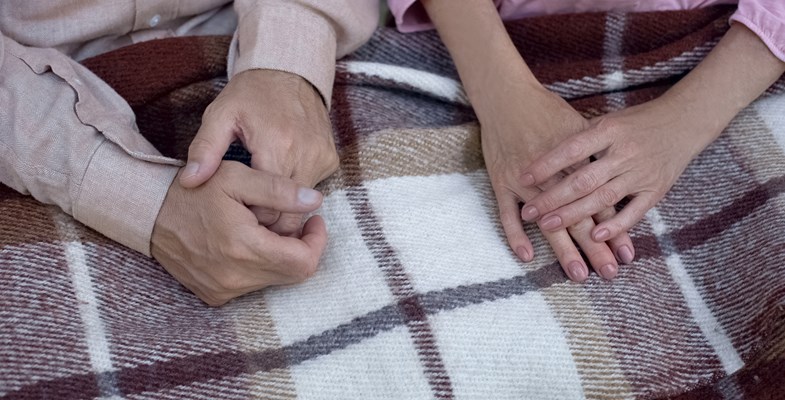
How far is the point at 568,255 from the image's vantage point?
897mm

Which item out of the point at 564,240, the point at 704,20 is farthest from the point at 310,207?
the point at 704,20

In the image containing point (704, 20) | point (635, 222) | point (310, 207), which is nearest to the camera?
point (310, 207)

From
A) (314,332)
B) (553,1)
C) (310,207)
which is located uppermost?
(553,1)

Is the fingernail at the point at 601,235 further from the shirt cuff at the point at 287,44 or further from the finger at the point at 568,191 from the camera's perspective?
the shirt cuff at the point at 287,44

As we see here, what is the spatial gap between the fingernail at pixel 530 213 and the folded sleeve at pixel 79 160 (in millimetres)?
402

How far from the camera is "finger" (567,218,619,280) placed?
2.93ft

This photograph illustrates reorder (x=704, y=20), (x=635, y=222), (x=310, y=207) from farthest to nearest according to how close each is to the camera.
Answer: (x=704, y=20)
(x=635, y=222)
(x=310, y=207)

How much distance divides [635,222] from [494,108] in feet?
0.74

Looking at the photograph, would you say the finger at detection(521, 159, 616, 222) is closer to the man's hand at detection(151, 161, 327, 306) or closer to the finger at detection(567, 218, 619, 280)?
the finger at detection(567, 218, 619, 280)

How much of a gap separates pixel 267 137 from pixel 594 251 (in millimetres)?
395

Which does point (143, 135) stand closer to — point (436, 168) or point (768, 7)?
point (436, 168)

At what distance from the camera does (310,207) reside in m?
0.83

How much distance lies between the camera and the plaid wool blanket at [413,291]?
80 cm

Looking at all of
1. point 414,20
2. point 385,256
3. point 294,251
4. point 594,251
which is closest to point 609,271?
point 594,251
